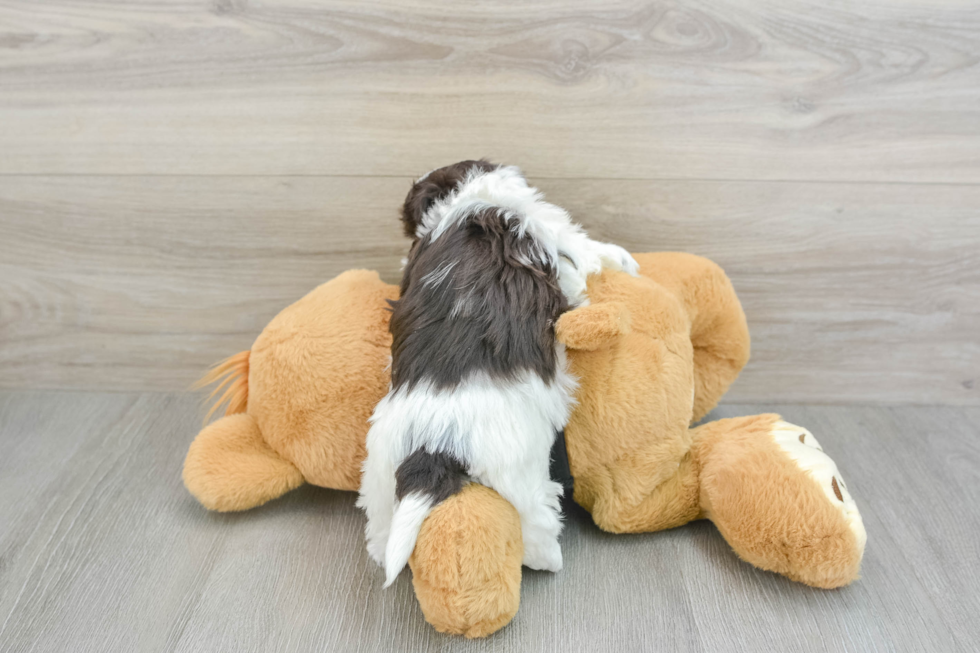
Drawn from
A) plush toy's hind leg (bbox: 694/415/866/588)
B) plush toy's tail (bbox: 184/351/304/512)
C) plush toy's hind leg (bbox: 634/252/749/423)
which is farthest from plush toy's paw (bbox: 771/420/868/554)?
plush toy's tail (bbox: 184/351/304/512)

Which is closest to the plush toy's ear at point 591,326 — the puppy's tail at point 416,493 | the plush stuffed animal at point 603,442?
the plush stuffed animal at point 603,442

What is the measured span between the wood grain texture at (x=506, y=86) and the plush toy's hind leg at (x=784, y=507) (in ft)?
1.26

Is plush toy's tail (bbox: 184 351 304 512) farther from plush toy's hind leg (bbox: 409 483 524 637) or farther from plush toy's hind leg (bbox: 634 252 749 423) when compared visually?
plush toy's hind leg (bbox: 634 252 749 423)

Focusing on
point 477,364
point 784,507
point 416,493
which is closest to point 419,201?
point 477,364

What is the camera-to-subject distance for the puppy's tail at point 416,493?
0.58 meters

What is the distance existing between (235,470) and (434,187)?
40 centimetres

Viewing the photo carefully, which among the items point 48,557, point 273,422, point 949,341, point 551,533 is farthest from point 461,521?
point 949,341

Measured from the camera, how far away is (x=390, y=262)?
93cm

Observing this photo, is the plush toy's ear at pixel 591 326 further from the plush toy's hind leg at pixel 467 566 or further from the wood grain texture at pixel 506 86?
the wood grain texture at pixel 506 86

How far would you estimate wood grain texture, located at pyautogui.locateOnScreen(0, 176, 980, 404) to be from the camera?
90cm

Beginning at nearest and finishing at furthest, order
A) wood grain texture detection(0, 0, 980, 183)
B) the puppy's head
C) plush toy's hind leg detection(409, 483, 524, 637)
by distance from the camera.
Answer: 1. plush toy's hind leg detection(409, 483, 524, 637)
2. the puppy's head
3. wood grain texture detection(0, 0, 980, 183)

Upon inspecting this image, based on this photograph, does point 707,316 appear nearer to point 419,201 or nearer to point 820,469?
point 820,469

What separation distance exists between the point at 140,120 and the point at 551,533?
0.74 meters

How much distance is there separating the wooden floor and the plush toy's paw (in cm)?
27
